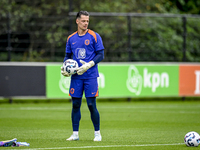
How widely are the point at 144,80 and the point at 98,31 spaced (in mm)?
4654

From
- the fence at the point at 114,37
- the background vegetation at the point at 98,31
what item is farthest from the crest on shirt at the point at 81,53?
the fence at the point at 114,37

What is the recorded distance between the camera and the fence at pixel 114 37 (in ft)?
56.8

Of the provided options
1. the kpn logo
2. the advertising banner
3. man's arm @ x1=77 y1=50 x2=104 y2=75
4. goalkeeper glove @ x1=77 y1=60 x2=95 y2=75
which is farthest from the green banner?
goalkeeper glove @ x1=77 y1=60 x2=95 y2=75

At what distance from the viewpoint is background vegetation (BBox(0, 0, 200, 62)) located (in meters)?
17.6

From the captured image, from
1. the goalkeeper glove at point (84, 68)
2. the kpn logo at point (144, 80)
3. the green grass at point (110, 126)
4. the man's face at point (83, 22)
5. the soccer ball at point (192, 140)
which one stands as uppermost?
the man's face at point (83, 22)

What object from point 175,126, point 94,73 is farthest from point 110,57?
point 94,73

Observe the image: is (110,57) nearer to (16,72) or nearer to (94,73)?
(16,72)

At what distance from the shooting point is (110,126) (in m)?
10.2

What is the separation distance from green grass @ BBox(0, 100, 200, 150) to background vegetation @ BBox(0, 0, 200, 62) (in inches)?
146

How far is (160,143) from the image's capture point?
7531 mm

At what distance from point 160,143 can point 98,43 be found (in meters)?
2.16

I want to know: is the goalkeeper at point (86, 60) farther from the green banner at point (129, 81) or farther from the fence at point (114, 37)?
the fence at point (114, 37)

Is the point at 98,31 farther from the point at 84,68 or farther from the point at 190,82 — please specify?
the point at 84,68

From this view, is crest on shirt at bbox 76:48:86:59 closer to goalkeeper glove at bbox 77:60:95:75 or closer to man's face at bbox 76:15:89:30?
goalkeeper glove at bbox 77:60:95:75
